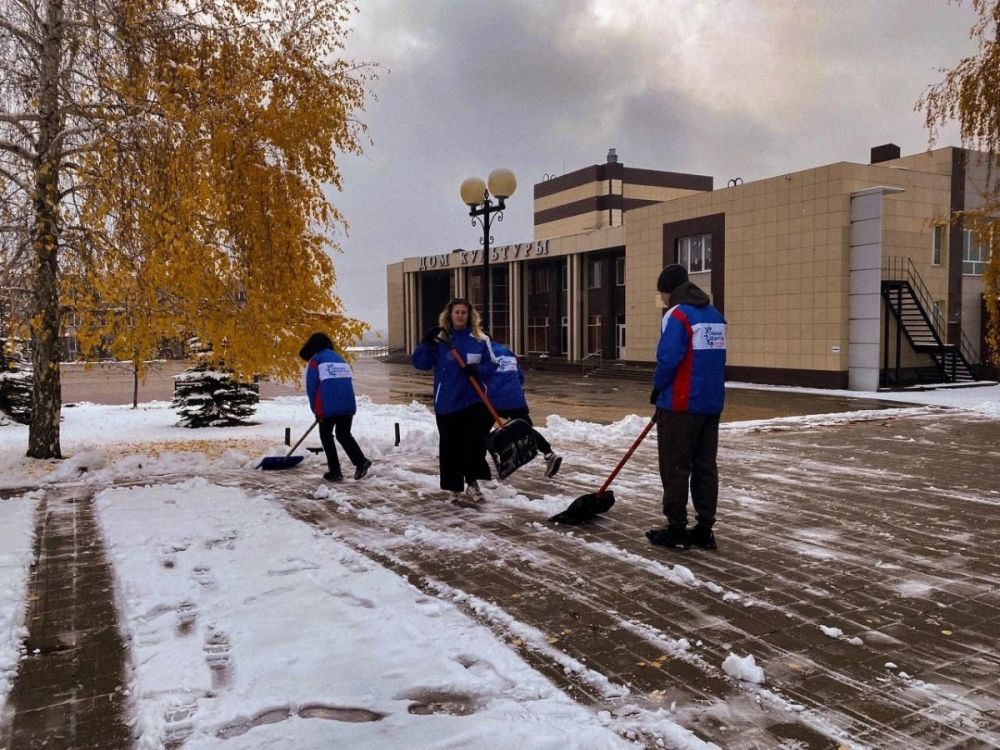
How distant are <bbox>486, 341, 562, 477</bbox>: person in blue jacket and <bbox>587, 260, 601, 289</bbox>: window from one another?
31.2m

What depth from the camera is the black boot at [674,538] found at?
17.3 ft

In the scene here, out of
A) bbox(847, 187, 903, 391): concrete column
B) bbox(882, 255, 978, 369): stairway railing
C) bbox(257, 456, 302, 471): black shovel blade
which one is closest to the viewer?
bbox(257, 456, 302, 471): black shovel blade

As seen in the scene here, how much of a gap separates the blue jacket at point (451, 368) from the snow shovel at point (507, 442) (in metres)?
0.07

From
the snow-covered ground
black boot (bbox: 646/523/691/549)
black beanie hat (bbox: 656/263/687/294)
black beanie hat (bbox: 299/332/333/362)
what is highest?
black beanie hat (bbox: 656/263/687/294)

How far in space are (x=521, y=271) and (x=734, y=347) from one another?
18905mm

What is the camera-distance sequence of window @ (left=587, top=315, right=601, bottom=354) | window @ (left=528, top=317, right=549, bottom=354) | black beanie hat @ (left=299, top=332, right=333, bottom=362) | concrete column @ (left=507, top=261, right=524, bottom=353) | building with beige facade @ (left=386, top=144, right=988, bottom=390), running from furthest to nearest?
concrete column @ (left=507, top=261, right=524, bottom=353)
window @ (left=528, top=317, right=549, bottom=354)
window @ (left=587, top=315, right=601, bottom=354)
building with beige facade @ (left=386, top=144, right=988, bottom=390)
black beanie hat @ (left=299, top=332, right=333, bottom=362)

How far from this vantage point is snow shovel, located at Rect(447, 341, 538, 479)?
675 centimetres

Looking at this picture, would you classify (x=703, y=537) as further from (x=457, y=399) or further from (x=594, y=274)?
(x=594, y=274)

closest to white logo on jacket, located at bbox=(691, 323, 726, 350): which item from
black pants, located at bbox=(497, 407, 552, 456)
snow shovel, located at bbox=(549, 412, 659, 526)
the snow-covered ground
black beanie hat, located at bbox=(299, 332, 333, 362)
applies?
snow shovel, located at bbox=(549, 412, 659, 526)

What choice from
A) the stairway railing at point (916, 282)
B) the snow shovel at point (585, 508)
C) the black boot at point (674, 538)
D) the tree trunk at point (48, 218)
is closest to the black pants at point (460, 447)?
the snow shovel at point (585, 508)

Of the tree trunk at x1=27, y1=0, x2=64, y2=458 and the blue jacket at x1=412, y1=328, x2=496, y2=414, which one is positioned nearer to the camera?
the blue jacket at x1=412, y1=328, x2=496, y2=414

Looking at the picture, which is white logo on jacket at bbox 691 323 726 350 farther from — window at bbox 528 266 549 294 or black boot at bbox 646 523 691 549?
window at bbox 528 266 549 294

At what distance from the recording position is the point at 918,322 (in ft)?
79.3

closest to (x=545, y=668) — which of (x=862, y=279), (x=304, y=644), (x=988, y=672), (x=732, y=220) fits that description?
(x=304, y=644)
